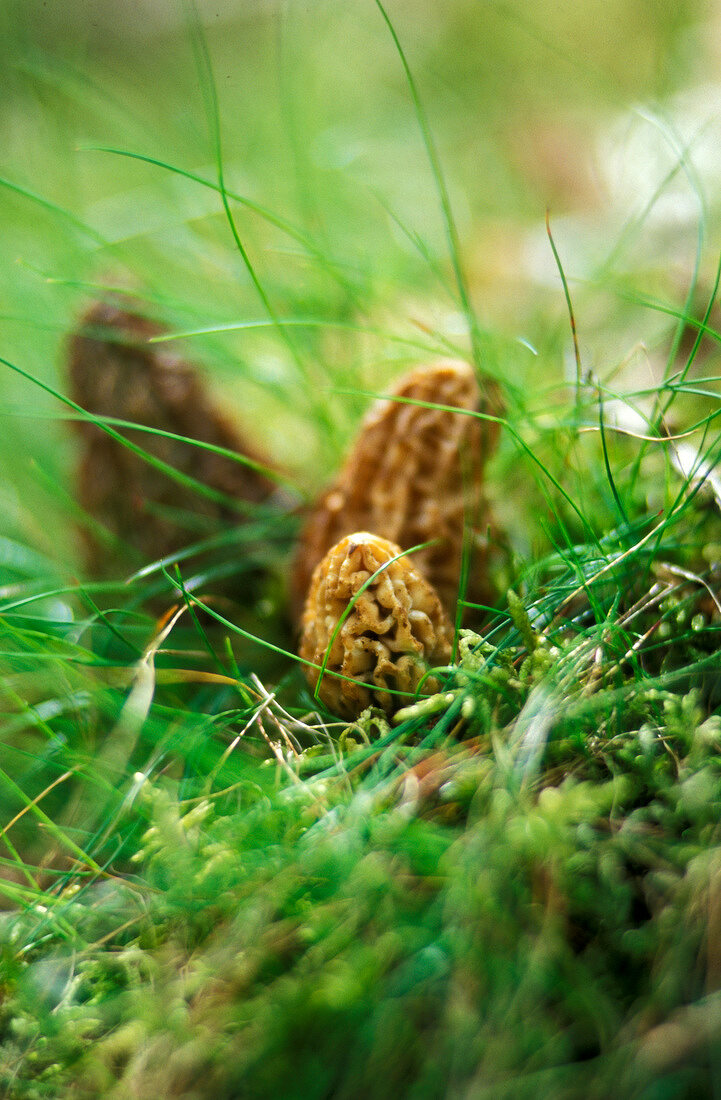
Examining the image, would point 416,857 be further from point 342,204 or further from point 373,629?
point 342,204

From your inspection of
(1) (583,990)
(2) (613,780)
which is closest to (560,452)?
(2) (613,780)

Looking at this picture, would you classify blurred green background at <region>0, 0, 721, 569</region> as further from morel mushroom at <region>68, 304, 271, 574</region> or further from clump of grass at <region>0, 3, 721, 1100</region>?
clump of grass at <region>0, 3, 721, 1100</region>

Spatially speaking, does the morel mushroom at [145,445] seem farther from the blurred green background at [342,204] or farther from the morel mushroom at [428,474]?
the morel mushroom at [428,474]

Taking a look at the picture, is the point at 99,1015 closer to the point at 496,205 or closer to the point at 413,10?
the point at 496,205

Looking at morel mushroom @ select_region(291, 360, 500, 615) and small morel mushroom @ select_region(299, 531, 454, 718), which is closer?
small morel mushroom @ select_region(299, 531, 454, 718)

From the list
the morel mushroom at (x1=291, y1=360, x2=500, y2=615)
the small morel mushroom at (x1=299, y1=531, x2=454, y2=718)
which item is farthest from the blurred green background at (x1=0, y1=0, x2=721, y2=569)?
the small morel mushroom at (x1=299, y1=531, x2=454, y2=718)

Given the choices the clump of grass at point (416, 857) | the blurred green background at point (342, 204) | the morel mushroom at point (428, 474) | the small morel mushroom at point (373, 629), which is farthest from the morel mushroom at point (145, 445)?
the small morel mushroom at point (373, 629)

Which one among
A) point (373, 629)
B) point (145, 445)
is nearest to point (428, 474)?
point (373, 629)
